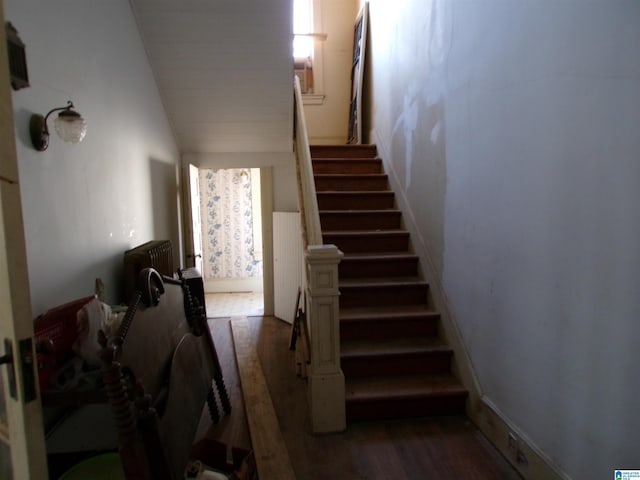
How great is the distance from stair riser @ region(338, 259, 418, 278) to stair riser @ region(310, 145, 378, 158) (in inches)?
68.7

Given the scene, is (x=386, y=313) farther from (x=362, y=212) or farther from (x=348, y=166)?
(x=348, y=166)

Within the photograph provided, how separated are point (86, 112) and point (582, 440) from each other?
2.62 metres

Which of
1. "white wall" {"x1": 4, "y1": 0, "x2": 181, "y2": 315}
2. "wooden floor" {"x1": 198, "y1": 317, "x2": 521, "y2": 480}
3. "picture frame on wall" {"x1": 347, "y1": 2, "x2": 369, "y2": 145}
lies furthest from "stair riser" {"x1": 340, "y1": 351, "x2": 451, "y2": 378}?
"picture frame on wall" {"x1": 347, "y1": 2, "x2": 369, "y2": 145}

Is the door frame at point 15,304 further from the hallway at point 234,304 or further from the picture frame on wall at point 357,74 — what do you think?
the picture frame on wall at point 357,74

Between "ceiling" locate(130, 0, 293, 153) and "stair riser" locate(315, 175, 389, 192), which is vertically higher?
"ceiling" locate(130, 0, 293, 153)

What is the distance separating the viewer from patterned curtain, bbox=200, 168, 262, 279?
643 cm

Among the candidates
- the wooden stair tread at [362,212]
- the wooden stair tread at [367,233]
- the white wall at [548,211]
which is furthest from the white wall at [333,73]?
the white wall at [548,211]

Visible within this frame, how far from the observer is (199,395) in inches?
78.7

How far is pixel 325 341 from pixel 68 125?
1.63 meters

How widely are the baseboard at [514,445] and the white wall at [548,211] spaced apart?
33 millimetres

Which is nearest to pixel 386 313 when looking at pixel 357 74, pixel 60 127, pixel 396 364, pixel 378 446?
pixel 396 364

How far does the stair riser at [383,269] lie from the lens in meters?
3.17

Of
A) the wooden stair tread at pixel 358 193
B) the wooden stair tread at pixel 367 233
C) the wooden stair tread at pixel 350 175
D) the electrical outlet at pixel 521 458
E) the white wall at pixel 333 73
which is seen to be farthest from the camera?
the white wall at pixel 333 73

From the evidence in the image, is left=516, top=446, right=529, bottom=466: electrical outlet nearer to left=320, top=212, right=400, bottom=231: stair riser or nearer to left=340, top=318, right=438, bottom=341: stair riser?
left=340, top=318, right=438, bottom=341: stair riser
